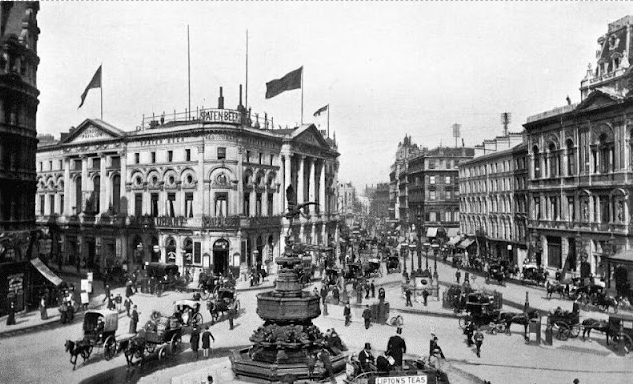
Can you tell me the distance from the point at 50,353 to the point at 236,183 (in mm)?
32001

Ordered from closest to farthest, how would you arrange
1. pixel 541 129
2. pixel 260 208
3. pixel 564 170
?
pixel 564 170 → pixel 541 129 → pixel 260 208

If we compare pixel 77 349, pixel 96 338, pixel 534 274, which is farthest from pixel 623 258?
pixel 77 349

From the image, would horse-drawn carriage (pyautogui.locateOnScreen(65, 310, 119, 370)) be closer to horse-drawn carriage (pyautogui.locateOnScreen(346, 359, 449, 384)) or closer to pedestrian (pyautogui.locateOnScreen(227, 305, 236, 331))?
pedestrian (pyautogui.locateOnScreen(227, 305, 236, 331))

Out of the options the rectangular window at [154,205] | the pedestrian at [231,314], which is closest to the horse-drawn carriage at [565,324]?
the pedestrian at [231,314]

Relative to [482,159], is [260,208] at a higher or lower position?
lower

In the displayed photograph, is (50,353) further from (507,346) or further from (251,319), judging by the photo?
(507,346)

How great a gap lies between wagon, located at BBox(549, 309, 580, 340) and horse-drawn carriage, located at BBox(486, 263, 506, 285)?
62.6ft

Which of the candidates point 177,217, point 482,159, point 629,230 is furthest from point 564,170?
point 177,217

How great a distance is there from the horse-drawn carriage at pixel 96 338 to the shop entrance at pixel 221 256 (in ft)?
94.1

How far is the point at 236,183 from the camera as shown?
5488 cm

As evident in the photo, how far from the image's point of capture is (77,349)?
72.1ft

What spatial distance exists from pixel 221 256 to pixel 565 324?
116 feet

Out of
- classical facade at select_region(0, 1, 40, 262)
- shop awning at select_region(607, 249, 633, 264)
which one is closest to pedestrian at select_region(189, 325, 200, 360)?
classical facade at select_region(0, 1, 40, 262)

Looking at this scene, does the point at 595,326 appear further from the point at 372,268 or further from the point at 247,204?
the point at 247,204
